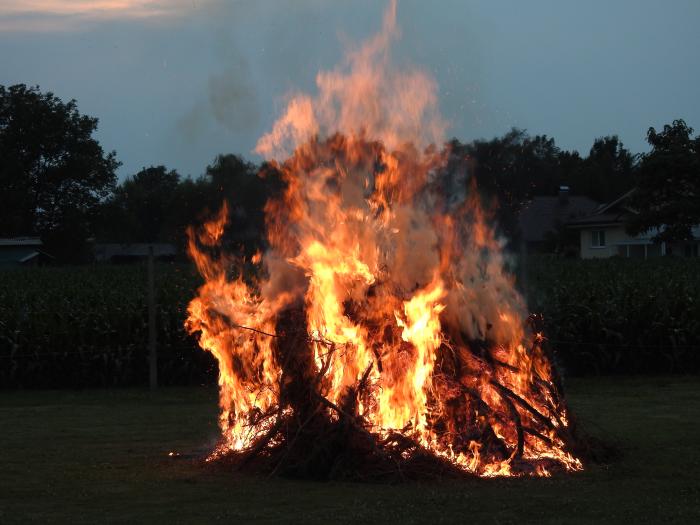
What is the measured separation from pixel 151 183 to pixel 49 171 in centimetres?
1809

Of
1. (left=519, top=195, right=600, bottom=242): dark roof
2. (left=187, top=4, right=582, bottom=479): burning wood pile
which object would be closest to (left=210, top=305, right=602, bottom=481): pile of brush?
(left=187, top=4, right=582, bottom=479): burning wood pile

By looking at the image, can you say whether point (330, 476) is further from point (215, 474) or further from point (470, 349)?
point (470, 349)

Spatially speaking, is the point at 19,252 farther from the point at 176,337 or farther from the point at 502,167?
the point at 176,337

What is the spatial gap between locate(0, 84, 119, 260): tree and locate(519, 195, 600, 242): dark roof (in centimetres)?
3206

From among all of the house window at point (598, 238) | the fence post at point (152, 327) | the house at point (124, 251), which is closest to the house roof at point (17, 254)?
the house at point (124, 251)

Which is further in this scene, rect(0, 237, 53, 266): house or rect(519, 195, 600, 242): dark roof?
rect(519, 195, 600, 242): dark roof

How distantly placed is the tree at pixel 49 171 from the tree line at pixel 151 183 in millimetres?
72

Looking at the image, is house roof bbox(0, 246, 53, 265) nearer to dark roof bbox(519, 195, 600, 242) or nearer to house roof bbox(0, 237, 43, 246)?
house roof bbox(0, 237, 43, 246)

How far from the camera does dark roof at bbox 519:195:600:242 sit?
272 feet

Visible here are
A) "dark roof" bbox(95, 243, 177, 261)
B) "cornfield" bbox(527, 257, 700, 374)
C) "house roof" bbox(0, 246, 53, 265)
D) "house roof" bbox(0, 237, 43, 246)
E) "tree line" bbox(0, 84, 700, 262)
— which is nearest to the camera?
"cornfield" bbox(527, 257, 700, 374)

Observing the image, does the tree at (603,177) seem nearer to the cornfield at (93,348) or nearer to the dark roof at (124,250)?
the dark roof at (124,250)

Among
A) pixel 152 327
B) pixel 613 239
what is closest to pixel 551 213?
pixel 613 239

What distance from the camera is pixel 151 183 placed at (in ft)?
310

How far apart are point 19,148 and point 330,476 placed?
70.3 meters
